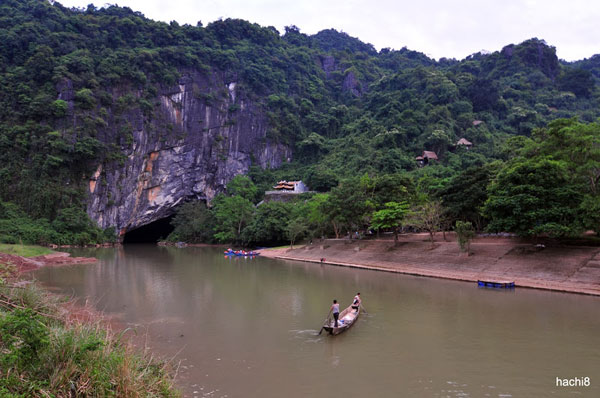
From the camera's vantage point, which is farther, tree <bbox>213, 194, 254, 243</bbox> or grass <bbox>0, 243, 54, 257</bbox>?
tree <bbox>213, 194, 254, 243</bbox>

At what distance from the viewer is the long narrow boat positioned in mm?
12312

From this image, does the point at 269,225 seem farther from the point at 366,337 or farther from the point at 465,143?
the point at 366,337

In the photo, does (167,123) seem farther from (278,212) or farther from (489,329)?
(489,329)

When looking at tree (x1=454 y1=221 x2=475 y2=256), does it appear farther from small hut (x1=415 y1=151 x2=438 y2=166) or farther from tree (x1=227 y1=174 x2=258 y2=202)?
tree (x1=227 y1=174 x2=258 y2=202)

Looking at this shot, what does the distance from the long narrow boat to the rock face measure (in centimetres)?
4601

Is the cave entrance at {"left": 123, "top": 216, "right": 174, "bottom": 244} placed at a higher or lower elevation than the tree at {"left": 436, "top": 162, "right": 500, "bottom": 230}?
lower

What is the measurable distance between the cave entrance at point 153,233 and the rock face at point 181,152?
20.0 ft

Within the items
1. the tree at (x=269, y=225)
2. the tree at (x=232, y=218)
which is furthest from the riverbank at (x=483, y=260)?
the tree at (x=232, y=218)

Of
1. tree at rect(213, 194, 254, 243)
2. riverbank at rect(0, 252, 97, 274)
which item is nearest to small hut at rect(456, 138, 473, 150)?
tree at rect(213, 194, 254, 243)

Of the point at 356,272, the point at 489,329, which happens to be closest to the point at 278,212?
the point at 356,272

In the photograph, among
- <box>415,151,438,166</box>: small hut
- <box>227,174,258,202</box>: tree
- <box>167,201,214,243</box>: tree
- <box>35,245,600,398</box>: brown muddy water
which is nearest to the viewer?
<box>35,245,600,398</box>: brown muddy water

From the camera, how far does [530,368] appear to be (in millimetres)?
9477

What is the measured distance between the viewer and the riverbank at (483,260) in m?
20.0

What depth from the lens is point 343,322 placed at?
42.7ft
